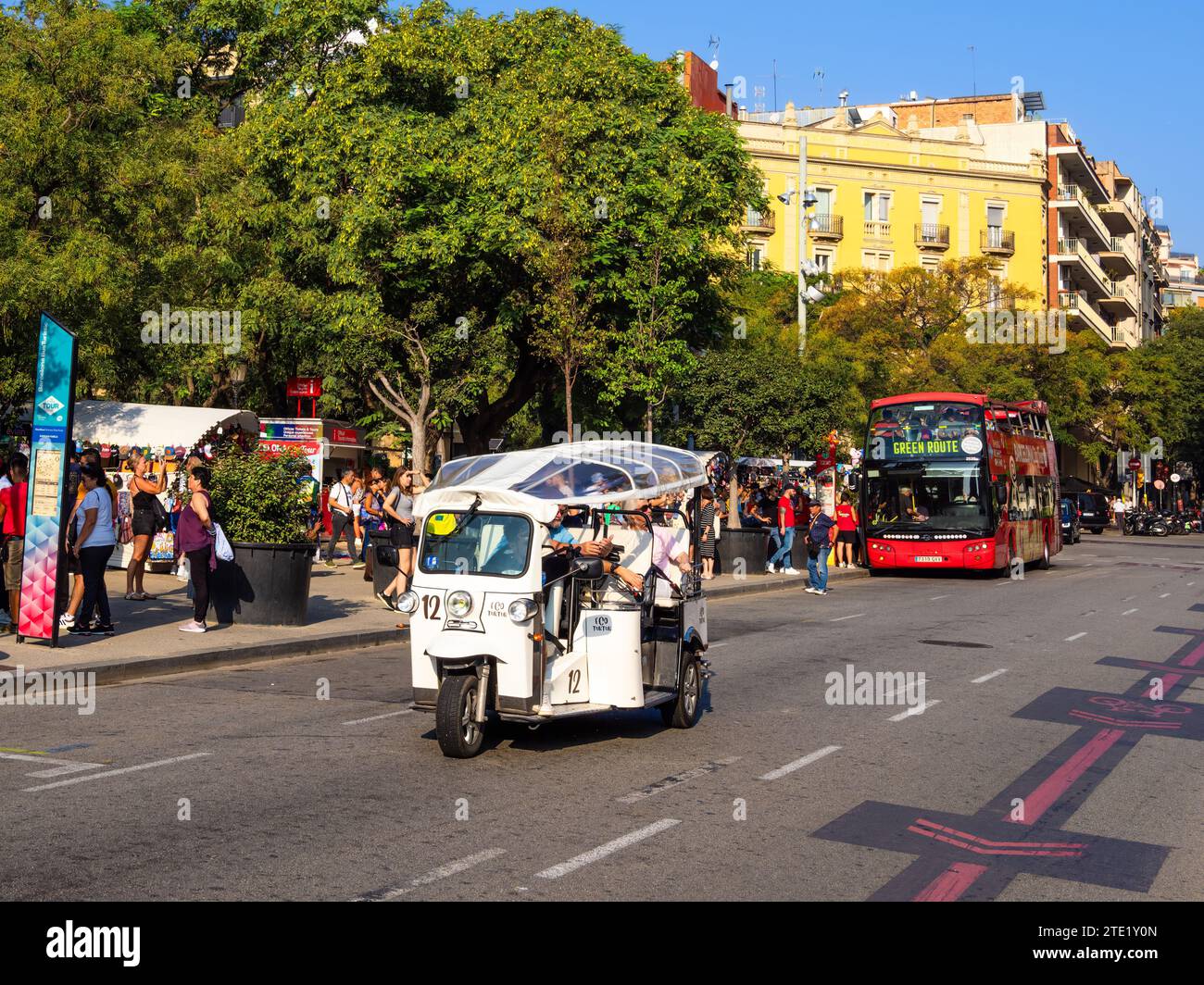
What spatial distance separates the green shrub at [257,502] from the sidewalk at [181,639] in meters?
1.11

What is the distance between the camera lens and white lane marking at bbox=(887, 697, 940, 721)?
11617 millimetres

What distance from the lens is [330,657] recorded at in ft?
49.6

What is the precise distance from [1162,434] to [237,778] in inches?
2754

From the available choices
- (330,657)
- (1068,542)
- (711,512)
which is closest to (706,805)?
(711,512)

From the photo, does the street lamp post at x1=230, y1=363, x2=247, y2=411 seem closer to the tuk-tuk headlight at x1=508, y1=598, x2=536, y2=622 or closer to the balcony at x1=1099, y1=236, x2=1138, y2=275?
the tuk-tuk headlight at x1=508, y1=598, x2=536, y2=622

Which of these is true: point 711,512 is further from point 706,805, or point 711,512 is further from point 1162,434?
point 1162,434

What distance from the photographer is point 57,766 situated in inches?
353

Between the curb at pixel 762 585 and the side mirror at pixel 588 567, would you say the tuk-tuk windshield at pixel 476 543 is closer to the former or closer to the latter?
the side mirror at pixel 588 567

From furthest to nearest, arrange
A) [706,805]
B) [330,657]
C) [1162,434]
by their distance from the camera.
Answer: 1. [1162,434]
2. [330,657]
3. [706,805]

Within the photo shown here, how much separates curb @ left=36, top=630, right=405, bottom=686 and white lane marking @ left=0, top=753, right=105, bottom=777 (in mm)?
3416

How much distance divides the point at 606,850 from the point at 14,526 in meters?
9.99

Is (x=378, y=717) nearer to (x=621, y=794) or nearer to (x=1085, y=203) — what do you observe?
(x=621, y=794)

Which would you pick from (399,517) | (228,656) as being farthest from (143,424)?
(228,656)
